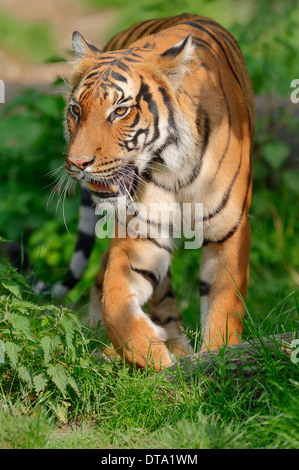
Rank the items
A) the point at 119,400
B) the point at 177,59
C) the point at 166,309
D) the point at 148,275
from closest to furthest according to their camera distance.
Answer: the point at 119,400 → the point at 177,59 → the point at 148,275 → the point at 166,309

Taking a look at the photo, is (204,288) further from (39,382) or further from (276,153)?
(276,153)

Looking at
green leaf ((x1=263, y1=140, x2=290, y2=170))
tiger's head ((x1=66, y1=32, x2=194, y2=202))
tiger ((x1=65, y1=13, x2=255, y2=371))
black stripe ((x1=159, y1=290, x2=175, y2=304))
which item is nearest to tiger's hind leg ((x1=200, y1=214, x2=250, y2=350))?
tiger ((x1=65, y1=13, x2=255, y2=371))

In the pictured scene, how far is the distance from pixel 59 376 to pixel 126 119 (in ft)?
3.43

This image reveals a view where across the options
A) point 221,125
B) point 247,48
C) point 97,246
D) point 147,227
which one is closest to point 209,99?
point 221,125

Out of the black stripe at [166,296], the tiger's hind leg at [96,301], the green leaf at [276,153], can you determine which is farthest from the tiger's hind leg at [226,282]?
the green leaf at [276,153]

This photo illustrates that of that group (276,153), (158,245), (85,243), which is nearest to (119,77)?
(158,245)

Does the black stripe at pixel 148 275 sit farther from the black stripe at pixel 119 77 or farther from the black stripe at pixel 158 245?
the black stripe at pixel 119 77

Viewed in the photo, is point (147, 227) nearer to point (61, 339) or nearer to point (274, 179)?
point (61, 339)

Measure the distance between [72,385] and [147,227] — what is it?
83cm

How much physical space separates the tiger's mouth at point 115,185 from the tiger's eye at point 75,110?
0.29 metres

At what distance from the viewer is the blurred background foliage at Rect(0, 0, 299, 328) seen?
5.36 meters

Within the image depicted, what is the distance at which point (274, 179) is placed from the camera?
5691 millimetres

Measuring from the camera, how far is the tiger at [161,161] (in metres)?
2.92

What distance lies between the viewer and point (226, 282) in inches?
129
